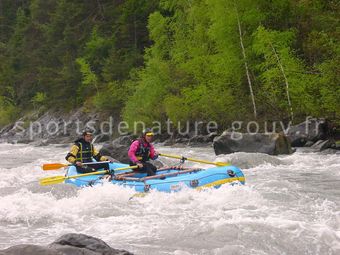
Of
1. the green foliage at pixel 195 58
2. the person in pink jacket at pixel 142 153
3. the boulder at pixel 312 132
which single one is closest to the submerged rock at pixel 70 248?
the person in pink jacket at pixel 142 153

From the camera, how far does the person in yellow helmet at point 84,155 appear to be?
36.1ft

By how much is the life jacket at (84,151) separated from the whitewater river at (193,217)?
82 centimetres

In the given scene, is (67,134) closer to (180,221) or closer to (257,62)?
(257,62)

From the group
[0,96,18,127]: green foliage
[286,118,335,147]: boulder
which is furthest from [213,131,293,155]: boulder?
[0,96,18,127]: green foliage

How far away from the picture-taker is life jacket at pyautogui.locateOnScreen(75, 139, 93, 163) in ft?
36.8

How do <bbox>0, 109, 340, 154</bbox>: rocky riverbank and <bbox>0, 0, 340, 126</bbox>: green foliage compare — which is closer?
<bbox>0, 109, 340, 154</bbox>: rocky riverbank

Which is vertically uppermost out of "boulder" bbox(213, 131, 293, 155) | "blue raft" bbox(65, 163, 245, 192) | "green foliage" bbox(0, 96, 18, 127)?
"green foliage" bbox(0, 96, 18, 127)

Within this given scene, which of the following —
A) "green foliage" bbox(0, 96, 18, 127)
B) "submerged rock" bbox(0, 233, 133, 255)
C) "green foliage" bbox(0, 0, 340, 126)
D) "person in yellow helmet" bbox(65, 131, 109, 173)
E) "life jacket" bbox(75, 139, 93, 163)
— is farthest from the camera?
"green foliage" bbox(0, 96, 18, 127)

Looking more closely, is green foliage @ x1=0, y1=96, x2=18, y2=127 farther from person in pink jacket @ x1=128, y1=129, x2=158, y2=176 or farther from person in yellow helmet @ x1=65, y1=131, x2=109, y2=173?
person in pink jacket @ x1=128, y1=129, x2=158, y2=176

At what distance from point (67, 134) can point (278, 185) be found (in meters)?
26.2

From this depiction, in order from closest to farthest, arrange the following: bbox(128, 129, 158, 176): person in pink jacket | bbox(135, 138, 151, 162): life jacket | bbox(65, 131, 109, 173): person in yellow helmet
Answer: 1. bbox(128, 129, 158, 176): person in pink jacket
2. bbox(135, 138, 151, 162): life jacket
3. bbox(65, 131, 109, 173): person in yellow helmet

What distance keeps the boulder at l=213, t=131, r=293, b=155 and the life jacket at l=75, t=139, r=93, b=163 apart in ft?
20.9

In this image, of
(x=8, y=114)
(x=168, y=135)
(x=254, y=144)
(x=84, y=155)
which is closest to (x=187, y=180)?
(x=84, y=155)

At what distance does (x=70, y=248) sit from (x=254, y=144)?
12.1 metres
